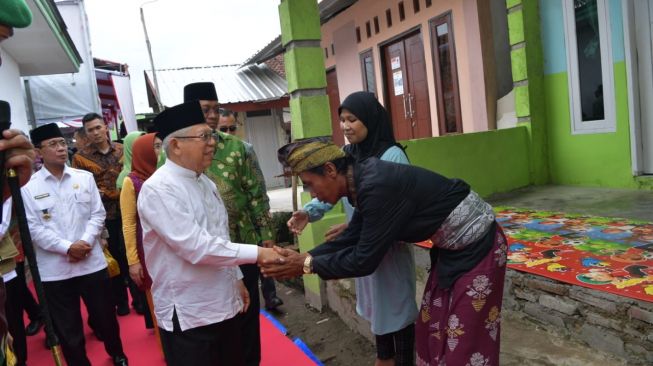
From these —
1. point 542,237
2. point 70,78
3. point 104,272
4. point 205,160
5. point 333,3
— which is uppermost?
point 333,3

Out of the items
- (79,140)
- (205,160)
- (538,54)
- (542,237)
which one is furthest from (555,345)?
(79,140)

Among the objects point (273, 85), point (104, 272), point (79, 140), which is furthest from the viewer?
point (273, 85)

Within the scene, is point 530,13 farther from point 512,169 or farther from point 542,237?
point 542,237

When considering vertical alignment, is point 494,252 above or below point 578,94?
below

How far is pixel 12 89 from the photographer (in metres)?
6.16

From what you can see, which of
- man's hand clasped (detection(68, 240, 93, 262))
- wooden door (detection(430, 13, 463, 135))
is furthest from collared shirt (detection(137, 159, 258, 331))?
wooden door (detection(430, 13, 463, 135))

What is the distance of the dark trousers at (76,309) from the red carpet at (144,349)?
1.75 feet

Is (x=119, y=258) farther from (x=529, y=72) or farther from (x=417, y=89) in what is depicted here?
(x=417, y=89)

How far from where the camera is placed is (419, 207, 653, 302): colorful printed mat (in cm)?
265

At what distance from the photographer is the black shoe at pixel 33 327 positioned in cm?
432

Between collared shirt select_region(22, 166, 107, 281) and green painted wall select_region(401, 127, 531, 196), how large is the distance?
3143 mm

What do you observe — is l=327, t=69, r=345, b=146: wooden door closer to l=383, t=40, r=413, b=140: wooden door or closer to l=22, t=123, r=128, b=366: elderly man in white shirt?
l=383, t=40, r=413, b=140: wooden door

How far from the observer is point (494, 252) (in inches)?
75.5

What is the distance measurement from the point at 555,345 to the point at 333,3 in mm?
7220
